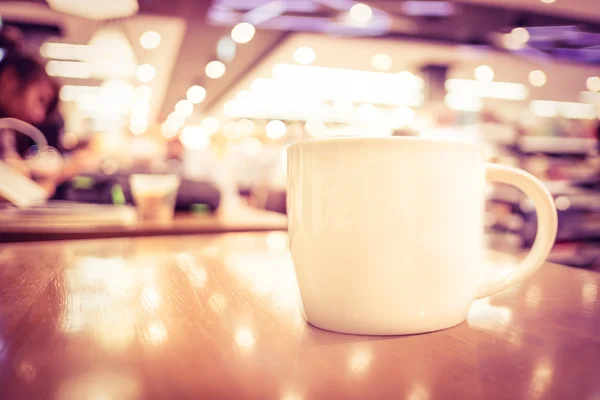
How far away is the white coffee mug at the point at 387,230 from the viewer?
29 cm

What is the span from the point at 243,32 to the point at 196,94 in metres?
Answer: 3.91

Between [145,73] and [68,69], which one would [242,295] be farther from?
[68,69]

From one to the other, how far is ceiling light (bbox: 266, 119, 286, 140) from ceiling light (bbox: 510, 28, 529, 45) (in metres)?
6.52

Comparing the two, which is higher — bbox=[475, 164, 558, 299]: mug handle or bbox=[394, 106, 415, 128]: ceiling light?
bbox=[394, 106, 415, 128]: ceiling light

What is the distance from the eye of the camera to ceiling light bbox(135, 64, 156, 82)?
275 inches

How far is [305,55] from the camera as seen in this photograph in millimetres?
5969

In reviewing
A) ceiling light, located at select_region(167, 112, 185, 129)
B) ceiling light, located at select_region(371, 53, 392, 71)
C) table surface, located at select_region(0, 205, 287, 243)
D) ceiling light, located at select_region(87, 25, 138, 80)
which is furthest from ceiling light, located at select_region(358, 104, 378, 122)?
table surface, located at select_region(0, 205, 287, 243)

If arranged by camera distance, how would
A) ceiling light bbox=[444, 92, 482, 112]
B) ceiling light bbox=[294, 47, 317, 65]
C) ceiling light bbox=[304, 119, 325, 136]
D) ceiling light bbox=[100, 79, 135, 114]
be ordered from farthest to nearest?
ceiling light bbox=[304, 119, 325, 136] → ceiling light bbox=[444, 92, 482, 112] → ceiling light bbox=[100, 79, 135, 114] → ceiling light bbox=[294, 47, 317, 65]

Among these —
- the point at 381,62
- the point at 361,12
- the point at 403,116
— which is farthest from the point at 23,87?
the point at 403,116

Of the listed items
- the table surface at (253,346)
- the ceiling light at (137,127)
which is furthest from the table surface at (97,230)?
the ceiling light at (137,127)

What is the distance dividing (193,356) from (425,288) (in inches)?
6.0

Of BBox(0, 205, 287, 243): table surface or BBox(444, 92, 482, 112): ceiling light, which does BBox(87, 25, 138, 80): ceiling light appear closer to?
BBox(0, 205, 287, 243): table surface

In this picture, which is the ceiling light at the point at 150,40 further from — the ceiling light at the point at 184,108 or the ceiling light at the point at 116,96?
the ceiling light at the point at 184,108

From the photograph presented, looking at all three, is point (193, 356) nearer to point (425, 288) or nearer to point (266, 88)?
point (425, 288)
